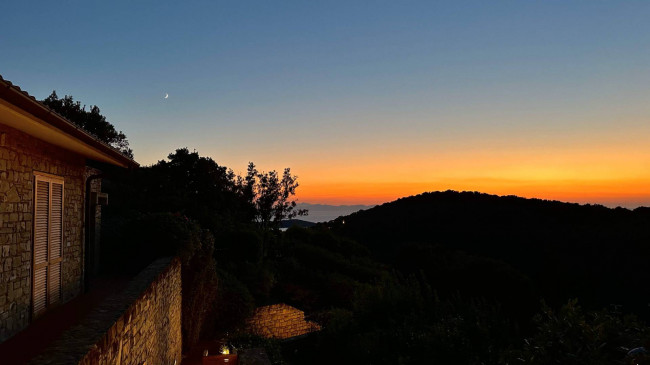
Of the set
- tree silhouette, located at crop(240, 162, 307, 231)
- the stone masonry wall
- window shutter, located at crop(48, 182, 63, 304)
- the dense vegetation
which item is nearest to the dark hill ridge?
the dense vegetation

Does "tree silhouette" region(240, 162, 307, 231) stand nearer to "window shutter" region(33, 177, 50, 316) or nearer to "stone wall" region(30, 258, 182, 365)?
"stone wall" region(30, 258, 182, 365)

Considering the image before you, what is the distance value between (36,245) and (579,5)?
1581cm

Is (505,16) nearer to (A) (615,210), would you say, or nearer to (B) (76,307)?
(B) (76,307)

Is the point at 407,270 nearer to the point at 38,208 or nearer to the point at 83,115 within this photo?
the point at 83,115

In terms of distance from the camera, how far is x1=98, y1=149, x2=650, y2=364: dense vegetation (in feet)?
32.2

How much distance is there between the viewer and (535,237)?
139 ft

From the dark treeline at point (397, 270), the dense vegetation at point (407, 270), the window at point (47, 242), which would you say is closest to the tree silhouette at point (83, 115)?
the dark treeline at point (397, 270)

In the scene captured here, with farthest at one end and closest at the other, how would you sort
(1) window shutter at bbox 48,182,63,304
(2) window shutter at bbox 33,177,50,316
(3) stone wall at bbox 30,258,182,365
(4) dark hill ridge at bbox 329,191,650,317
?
1. (4) dark hill ridge at bbox 329,191,650,317
2. (1) window shutter at bbox 48,182,63,304
3. (2) window shutter at bbox 33,177,50,316
4. (3) stone wall at bbox 30,258,182,365

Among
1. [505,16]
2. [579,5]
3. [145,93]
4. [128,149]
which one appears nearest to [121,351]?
[505,16]

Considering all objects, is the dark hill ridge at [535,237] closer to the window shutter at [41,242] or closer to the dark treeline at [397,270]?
the dark treeline at [397,270]

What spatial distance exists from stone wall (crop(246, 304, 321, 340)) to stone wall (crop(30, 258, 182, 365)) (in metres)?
11.1

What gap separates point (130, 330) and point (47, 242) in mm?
3036

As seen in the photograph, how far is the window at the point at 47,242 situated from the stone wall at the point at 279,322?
39.6ft

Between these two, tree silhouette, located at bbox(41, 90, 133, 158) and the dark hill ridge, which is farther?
the dark hill ridge
